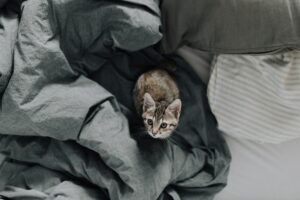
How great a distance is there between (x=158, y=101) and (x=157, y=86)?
0.04 meters

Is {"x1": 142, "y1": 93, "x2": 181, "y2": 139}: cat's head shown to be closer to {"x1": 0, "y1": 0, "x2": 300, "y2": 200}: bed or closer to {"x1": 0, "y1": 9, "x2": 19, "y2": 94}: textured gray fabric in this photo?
{"x1": 0, "y1": 0, "x2": 300, "y2": 200}: bed

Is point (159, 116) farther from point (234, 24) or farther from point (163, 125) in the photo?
point (234, 24)

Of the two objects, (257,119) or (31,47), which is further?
(257,119)

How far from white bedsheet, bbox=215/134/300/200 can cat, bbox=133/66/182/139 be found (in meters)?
0.22

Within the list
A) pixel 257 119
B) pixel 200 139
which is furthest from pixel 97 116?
pixel 257 119

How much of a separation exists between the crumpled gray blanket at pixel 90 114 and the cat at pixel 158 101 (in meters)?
0.03

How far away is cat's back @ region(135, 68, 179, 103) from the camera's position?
100 cm

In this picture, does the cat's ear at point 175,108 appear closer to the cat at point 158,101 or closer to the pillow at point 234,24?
the cat at point 158,101

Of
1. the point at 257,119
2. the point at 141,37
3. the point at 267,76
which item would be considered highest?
the point at 141,37

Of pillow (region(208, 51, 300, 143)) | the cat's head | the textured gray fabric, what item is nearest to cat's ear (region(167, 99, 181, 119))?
the cat's head

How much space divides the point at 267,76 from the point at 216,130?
22 cm

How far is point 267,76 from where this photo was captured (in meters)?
0.97

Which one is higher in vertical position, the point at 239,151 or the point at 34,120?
the point at 34,120

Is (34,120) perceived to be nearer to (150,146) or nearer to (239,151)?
(150,146)
